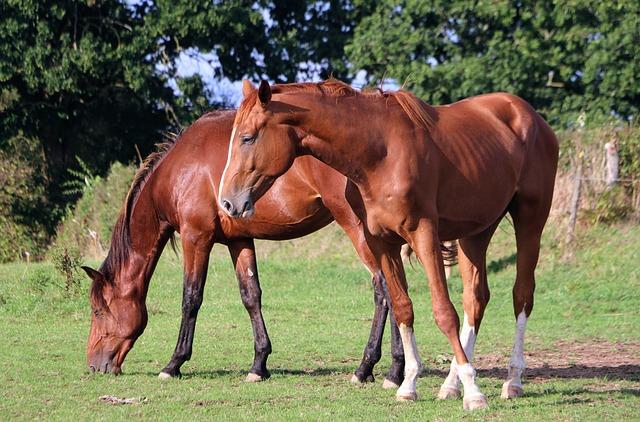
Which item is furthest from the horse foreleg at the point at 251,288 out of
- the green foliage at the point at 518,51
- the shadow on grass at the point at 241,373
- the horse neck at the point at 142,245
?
the green foliage at the point at 518,51

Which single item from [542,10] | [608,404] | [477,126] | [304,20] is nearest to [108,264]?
[477,126]

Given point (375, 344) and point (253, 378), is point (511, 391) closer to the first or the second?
point (375, 344)

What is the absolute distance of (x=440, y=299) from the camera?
660cm

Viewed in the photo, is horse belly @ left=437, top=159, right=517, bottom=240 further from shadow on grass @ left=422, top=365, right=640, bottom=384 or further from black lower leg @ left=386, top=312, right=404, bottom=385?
shadow on grass @ left=422, top=365, right=640, bottom=384

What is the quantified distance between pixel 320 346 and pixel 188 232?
2399 millimetres

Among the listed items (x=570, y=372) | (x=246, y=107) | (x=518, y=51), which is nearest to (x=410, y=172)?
(x=246, y=107)

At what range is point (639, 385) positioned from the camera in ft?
25.5

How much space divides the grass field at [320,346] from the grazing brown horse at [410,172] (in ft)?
2.17

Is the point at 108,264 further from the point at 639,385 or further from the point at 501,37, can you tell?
the point at 501,37

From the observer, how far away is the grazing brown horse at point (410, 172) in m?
6.53

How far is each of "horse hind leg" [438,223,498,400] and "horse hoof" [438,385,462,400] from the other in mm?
41

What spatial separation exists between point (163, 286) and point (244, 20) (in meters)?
13.1

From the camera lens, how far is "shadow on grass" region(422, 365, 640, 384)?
8352 millimetres

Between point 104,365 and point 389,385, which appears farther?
point 104,365
